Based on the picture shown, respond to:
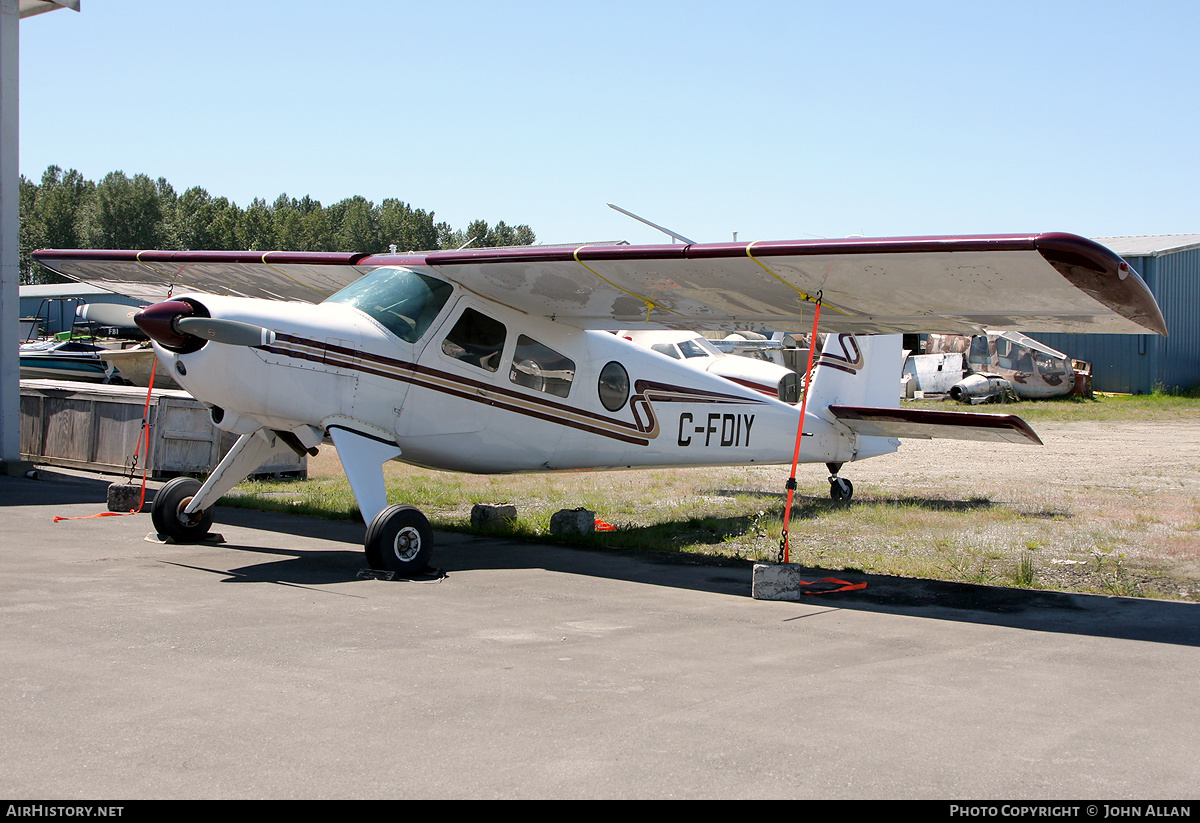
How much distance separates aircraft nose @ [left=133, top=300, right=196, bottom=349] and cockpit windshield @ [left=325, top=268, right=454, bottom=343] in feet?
5.31

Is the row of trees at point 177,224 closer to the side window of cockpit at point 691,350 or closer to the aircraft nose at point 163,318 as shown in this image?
the side window of cockpit at point 691,350

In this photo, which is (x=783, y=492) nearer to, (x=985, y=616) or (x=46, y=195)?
(x=985, y=616)

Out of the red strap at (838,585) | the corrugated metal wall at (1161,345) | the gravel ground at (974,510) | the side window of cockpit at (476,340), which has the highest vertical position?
the corrugated metal wall at (1161,345)

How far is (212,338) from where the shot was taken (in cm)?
762

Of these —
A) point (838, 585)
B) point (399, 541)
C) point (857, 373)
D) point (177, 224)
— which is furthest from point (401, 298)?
point (177, 224)

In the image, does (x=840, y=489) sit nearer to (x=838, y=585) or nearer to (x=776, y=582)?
(x=838, y=585)

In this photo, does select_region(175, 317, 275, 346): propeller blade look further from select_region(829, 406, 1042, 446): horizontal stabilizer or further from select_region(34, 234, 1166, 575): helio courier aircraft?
select_region(829, 406, 1042, 446): horizontal stabilizer

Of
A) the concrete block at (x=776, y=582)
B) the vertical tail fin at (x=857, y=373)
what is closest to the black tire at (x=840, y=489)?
the vertical tail fin at (x=857, y=373)

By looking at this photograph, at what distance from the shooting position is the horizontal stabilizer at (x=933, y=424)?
30.4 ft

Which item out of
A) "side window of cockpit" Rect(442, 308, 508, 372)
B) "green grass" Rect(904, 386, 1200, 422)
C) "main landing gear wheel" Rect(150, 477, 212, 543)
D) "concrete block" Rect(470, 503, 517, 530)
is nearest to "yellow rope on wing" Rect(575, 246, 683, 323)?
"side window of cockpit" Rect(442, 308, 508, 372)

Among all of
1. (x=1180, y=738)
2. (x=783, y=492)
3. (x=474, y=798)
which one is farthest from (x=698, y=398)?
(x=474, y=798)

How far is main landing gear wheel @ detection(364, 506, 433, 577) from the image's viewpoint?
7.84 meters

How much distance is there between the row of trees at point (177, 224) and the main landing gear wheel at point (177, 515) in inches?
3673

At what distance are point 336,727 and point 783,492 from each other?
10.7 m
